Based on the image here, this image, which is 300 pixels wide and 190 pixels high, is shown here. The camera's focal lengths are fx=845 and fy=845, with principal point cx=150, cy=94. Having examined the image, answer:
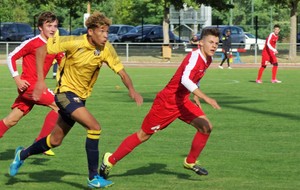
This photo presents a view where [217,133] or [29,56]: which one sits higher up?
[29,56]

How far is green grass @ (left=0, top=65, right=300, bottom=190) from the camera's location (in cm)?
979

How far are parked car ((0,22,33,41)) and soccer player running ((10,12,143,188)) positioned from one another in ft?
161

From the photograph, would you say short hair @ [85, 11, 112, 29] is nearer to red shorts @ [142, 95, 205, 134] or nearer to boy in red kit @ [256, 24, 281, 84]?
red shorts @ [142, 95, 205, 134]

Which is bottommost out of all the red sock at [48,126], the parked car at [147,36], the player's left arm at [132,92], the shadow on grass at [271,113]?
the parked car at [147,36]

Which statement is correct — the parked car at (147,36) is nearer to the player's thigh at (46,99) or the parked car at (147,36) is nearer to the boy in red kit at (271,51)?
the boy in red kit at (271,51)

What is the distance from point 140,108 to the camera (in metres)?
19.1

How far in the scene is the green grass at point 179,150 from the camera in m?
9.79

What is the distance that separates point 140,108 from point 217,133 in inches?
191

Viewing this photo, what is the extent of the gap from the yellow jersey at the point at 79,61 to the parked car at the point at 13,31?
4917 cm

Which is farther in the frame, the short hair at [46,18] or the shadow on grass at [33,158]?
the shadow on grass at [33,158]

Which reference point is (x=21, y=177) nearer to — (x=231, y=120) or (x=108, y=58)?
(x=108, y=58)

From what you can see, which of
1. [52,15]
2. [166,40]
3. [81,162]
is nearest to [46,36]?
[52,15]

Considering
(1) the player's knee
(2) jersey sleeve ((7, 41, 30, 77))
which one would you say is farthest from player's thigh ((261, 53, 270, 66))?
(1) the player's knee

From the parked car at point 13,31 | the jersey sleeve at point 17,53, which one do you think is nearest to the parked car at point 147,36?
the parked car at point 13,31
